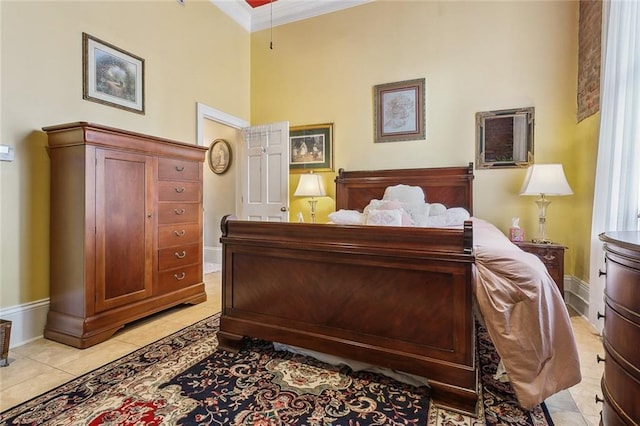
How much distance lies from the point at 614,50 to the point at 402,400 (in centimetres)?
288

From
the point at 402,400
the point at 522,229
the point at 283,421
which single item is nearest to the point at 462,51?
the point at 522,229

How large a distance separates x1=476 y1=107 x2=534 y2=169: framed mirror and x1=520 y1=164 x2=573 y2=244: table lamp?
1.10 feet

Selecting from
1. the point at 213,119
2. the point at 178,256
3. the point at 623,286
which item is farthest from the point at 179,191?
the point at 623,286

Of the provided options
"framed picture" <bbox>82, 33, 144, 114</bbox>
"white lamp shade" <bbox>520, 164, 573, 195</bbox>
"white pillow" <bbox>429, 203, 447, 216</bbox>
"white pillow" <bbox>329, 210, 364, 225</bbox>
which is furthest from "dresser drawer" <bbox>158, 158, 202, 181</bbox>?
"white lamp shade" <bbox>520, 164, 573, 195</bbox>

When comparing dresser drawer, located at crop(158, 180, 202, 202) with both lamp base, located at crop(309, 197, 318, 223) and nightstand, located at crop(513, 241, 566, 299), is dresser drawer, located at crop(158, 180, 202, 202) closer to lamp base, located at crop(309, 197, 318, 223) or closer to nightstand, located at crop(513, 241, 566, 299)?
lamp base, located at crop(309, 197, 318, 223)

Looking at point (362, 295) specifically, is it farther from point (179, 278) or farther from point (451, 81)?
point (451, 81)

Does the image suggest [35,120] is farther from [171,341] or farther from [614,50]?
[614,50]

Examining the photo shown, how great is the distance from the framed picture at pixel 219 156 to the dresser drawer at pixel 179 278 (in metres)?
2.59

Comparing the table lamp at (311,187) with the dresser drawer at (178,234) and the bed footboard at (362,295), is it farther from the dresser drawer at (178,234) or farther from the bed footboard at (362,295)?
the bed footboard at (362,295)

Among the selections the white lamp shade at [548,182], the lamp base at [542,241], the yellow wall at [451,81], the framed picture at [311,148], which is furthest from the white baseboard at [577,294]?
the framed picture at [311,148]

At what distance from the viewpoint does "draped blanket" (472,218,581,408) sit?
4.82 feet

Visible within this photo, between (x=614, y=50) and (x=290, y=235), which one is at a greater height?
(x=614, y=50)

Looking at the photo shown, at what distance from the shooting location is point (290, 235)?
1.92 meters

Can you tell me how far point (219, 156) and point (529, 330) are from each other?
200 inches
